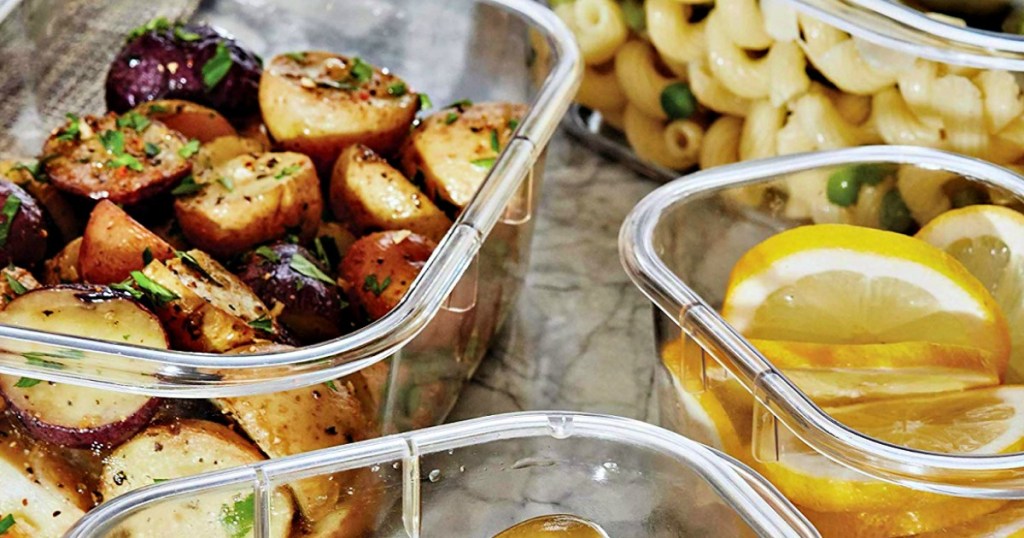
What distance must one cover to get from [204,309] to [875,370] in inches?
15.2

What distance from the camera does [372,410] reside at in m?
0.73

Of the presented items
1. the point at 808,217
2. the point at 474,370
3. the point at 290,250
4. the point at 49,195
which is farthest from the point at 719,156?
the point at 49,195

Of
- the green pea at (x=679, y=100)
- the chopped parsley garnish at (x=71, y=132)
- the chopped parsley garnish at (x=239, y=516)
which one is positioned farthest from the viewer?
the green pea at (x=679, y=100)

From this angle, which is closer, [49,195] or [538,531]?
[538,531]

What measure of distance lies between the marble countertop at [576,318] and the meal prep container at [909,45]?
0.19 meters

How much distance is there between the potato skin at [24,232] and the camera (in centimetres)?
80

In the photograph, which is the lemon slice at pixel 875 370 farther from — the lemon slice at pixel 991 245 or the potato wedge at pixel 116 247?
the potato wedge at pixel 116 247

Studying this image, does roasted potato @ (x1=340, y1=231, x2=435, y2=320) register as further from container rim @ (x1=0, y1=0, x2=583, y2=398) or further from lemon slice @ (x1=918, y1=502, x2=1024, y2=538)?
lemon slice @ (x1=918, y1=502, x2=1024, y2=538)

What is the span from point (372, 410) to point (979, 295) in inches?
15.1

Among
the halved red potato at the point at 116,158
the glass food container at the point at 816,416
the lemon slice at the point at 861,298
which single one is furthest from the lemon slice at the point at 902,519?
the halved red potato at the point at 116,158

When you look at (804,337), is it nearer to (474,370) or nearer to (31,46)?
(474,370)

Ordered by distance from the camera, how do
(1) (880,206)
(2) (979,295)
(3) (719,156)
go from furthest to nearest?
(3) (719,156) → (1) (880,206) → (2) (979,295)

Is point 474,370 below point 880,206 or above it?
below

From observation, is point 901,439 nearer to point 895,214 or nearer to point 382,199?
point 895,214
